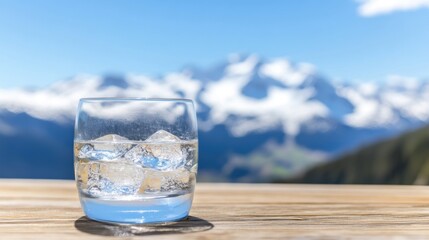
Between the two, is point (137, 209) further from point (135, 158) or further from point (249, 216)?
point (249, 216)

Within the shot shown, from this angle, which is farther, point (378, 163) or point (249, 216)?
point (378, 163)

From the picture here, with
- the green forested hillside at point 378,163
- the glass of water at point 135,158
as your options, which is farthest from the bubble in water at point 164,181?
the green forested hillside at point 378,163

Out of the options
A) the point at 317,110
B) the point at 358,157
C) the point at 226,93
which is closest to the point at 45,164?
the point at 226,93

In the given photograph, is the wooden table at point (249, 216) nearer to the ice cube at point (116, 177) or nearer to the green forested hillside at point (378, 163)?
the ice cube at point (116, 177)

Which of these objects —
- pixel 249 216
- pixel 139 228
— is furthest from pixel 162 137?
pixel 249 216

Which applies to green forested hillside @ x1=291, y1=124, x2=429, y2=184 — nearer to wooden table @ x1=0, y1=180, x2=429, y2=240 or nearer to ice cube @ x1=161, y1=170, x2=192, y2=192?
wooden table @ x1=0, y1=180, x2=429, y2=240

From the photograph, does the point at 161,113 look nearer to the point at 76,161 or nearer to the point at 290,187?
the point at 76,161

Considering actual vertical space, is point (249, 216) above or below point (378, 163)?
above

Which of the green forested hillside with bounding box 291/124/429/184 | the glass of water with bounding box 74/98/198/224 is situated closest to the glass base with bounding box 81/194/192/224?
the glass of water with bounding box 74/98/198/224
